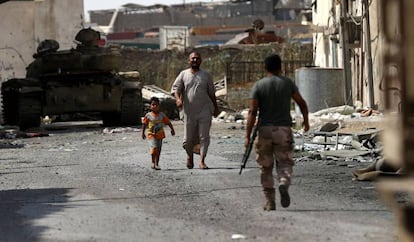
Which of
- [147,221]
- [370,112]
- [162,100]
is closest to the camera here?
[147,221]

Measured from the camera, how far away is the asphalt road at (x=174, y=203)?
27.9 ft

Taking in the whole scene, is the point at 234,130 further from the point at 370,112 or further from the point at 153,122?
the point at 153,122

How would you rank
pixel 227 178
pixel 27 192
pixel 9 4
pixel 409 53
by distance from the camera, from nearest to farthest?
pixel 409 53 → pixel 27 192 → pixel 227 178 → pixel 9 4

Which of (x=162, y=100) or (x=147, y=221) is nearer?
(x=147, y=221)

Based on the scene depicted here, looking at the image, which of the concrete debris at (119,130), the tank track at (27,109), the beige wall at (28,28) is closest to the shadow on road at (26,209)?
→ the concrete debris at (119,130)

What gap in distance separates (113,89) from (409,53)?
23739 millimetres

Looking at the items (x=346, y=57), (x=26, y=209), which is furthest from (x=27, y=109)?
(x=26, y=209)

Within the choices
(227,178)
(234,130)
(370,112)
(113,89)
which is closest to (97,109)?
(113,89)

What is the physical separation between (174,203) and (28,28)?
32.8 meters

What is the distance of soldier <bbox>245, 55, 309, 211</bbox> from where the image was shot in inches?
382

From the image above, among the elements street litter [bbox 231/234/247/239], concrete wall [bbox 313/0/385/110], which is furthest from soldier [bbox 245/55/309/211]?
concrete wall [bbox 313/0/385/110]

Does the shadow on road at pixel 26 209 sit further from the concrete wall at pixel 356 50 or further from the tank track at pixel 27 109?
the tank track at pixel 27 109

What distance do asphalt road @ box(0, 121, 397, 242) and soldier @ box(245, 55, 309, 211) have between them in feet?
1.15

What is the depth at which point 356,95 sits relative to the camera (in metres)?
26.6
